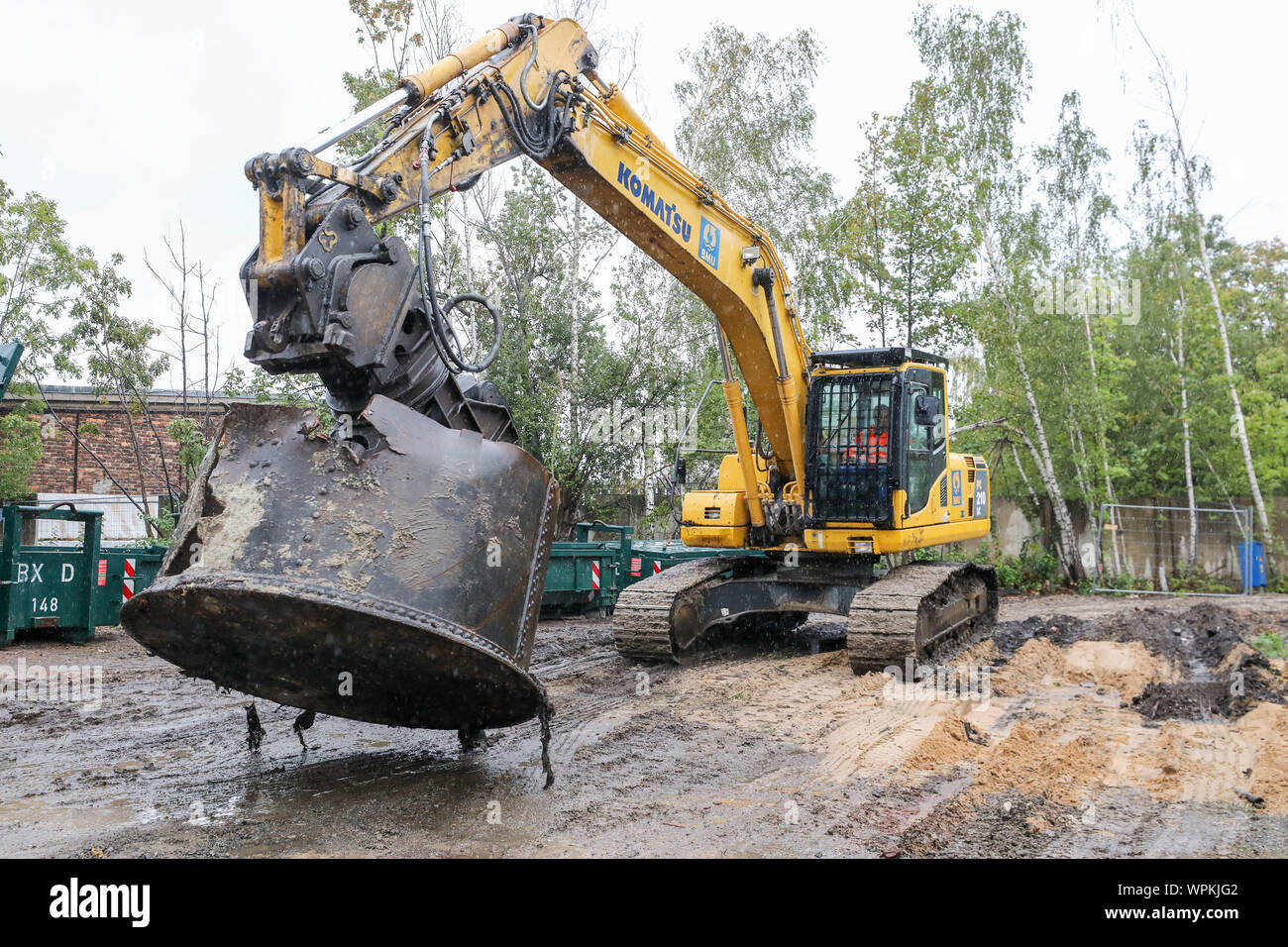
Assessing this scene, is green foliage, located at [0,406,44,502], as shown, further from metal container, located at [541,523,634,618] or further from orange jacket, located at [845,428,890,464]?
orange jacket, located at [845,428,890,464]

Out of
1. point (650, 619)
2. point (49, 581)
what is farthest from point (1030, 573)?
point (49, 581)

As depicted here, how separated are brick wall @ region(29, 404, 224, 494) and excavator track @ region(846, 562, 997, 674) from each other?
1699 cm

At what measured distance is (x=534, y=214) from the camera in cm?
1725

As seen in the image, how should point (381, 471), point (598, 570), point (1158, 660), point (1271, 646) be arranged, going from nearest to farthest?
point (381, 471) → point (1158, 660) → point (1271, 646) → point (598, 570)

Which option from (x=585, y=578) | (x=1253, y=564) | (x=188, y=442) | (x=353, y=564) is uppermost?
(x=188, y=442)

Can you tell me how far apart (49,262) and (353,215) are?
1572 centimetres

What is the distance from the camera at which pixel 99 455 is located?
21.6 meters

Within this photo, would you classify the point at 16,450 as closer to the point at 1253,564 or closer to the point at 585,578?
the point at 585,578

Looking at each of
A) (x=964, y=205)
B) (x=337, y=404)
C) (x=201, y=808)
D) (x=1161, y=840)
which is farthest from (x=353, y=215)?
(x=964, y=205)

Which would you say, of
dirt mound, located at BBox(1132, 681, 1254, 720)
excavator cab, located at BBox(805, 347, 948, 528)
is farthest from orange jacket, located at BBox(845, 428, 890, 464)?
dirt mound, located at BBox(1132, 681, 1254, 720)

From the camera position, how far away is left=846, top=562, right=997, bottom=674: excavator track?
27.5ft

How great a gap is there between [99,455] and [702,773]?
20381mm
